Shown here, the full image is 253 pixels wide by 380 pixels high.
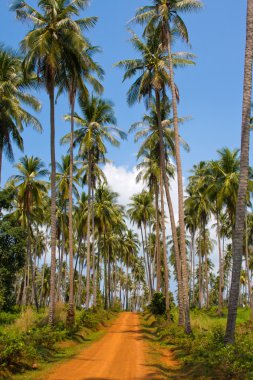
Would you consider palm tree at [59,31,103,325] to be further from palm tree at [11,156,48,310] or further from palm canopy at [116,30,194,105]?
palm tree at [11,156,48,310]

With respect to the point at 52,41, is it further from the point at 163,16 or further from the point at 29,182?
the point at 29,182

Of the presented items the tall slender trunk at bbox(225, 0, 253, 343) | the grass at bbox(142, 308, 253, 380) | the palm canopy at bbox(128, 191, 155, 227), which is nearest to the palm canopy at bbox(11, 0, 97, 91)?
the tall slender trunk at bbox(225, 0, 253, 343)

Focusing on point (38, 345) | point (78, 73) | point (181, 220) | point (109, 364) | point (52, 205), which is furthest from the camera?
point (78, 73)

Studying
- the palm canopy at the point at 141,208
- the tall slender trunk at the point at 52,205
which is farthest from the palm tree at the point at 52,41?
the palm canopy at the point at 141,208

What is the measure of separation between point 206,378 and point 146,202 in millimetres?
41911

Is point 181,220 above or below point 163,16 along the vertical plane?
below

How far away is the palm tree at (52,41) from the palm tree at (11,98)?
1.61 meters

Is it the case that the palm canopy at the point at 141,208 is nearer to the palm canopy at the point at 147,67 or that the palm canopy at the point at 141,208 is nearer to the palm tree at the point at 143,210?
the palm tree at the point at 143,210

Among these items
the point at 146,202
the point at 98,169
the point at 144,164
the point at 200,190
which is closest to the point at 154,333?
the point at 98,169

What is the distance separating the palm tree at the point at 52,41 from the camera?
66.4ft

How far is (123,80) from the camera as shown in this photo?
88.6ft

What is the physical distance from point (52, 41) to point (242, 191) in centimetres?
1332

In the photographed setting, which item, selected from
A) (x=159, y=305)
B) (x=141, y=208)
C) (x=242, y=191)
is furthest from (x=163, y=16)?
(x=141, y=208)

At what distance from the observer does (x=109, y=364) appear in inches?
517
